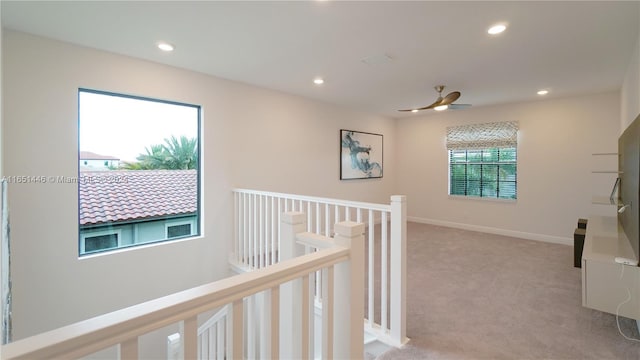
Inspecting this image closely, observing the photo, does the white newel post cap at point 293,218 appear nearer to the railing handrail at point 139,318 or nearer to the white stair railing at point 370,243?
the white stair railing at point 370,243

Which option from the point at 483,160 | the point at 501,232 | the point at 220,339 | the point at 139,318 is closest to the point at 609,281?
the point at 139,318

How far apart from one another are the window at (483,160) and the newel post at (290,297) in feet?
17.2

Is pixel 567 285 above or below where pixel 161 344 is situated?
above

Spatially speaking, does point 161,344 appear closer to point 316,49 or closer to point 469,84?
point 316,49

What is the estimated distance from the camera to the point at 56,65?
103 inches

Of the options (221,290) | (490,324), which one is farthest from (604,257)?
(221,290)

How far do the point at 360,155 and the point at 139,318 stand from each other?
5.41 metres

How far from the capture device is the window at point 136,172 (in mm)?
2871

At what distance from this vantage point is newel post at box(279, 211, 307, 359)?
1025mm

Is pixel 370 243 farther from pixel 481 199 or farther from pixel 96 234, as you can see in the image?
pixel 481 199

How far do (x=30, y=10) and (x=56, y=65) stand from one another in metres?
0.58

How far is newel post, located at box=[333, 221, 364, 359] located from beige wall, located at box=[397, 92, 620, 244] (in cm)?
520

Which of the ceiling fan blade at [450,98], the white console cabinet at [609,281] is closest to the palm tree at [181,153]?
the ceiling fan blade at [450,98]

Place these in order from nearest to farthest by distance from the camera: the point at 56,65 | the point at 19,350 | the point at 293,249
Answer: the point at 19,350, the point at 293,249, the point at 56,65
